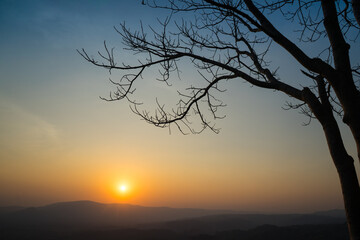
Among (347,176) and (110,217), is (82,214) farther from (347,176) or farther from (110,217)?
(347,176)

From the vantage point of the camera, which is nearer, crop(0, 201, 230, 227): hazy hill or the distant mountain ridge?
the distant mountain ridge

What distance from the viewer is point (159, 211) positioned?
508 ft

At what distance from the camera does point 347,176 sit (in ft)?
7.36

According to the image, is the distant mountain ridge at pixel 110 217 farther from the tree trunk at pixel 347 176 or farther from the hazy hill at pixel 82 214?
the tree trunk at pixel 347 176

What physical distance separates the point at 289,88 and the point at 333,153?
37.2 inches

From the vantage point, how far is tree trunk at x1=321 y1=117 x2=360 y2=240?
7.09 ft

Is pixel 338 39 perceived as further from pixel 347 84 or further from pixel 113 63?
pixel 113 63

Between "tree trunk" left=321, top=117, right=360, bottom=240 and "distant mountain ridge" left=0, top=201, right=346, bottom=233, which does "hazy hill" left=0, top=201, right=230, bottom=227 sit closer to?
"distant mountain ridge" left=0, top=201, right=346, bottom=233

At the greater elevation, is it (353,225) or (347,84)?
(347,84)

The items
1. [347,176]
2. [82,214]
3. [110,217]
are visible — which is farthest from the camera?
[82,214]

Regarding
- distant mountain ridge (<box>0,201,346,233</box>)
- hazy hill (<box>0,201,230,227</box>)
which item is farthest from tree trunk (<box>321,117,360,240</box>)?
hazy hill (<box>0,201,230,227</box>)

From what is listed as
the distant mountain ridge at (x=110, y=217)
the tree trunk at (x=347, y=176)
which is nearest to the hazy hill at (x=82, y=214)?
the distant mountain ridge at (x=110, y=217)

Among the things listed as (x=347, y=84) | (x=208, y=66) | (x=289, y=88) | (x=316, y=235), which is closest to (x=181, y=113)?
(x=208, y=66)

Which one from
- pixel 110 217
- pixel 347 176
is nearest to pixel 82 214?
pixel 110 217
